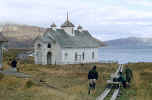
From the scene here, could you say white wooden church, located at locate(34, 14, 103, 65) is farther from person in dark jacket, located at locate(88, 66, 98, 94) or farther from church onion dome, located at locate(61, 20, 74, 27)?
person in dark jacket, located at locate(88, 66, 98, 94)

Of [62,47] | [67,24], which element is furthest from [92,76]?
[67,24]

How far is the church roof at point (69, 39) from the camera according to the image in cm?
5069

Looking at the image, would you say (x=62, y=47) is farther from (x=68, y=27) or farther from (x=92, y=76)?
(x=92, y=76)

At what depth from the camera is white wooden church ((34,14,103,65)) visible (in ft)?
166

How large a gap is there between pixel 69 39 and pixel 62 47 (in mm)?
3521

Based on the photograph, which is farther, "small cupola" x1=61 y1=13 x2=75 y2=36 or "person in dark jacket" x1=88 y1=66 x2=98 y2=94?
"small cupola" x1=61 y1=13 x2=75 y2=36

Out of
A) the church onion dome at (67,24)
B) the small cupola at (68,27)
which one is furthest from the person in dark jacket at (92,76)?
the church onion dome at (67,24)

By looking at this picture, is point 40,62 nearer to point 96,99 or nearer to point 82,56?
point 82,56

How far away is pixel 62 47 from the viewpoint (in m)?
49.7

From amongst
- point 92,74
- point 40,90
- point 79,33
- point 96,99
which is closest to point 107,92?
point 92,74

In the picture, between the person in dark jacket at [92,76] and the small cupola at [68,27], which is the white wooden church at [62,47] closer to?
the small cupola at [68,27]

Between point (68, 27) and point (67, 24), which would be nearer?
point (68, 27)

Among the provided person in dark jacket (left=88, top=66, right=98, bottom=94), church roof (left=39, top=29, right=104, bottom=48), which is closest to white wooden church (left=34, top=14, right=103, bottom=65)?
church roof (left=39, top=29, right=104, bottom=48)

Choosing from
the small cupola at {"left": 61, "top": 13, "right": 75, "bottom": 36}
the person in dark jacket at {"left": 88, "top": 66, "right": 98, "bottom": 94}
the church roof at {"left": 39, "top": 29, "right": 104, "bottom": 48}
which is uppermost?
the small cupola at {"left": 61, "top": 13, "right": 75, "bottom": 36}
